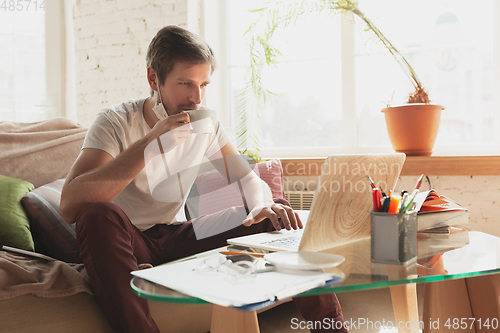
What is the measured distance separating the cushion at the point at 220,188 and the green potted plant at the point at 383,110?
46cm

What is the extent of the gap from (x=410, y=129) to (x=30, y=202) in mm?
1783

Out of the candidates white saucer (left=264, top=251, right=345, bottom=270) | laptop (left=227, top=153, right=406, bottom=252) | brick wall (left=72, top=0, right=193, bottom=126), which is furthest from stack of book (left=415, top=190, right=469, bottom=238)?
brick wall (left=72, top=0, right=193, bottom=126)

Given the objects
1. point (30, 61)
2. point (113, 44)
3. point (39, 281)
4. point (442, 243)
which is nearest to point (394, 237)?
point (442, 243)

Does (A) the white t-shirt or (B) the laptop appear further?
(A) the white t-shirt

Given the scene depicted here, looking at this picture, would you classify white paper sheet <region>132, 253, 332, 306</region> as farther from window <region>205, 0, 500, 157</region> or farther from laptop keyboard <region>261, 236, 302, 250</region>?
window <region>205, 0, 500, 157</region>

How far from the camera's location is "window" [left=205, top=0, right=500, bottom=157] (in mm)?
2424

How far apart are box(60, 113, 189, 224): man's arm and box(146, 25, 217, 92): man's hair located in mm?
272

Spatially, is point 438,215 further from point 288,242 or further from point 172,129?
point 172,129

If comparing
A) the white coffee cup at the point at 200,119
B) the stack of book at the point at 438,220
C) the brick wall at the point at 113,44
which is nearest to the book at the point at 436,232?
the stack of book at the point at 438,220

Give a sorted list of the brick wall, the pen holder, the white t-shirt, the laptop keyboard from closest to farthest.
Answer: the pen holder < the laptop keyboard < the white t-shirt < the brick wall

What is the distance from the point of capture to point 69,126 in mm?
1900

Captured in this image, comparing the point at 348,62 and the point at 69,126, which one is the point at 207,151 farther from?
the point at 348,62

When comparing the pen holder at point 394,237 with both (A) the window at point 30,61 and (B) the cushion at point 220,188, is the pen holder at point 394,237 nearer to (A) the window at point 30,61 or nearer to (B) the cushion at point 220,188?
(B) the cushion at point 220,188

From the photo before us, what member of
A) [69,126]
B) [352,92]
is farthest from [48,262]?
[352,92]
